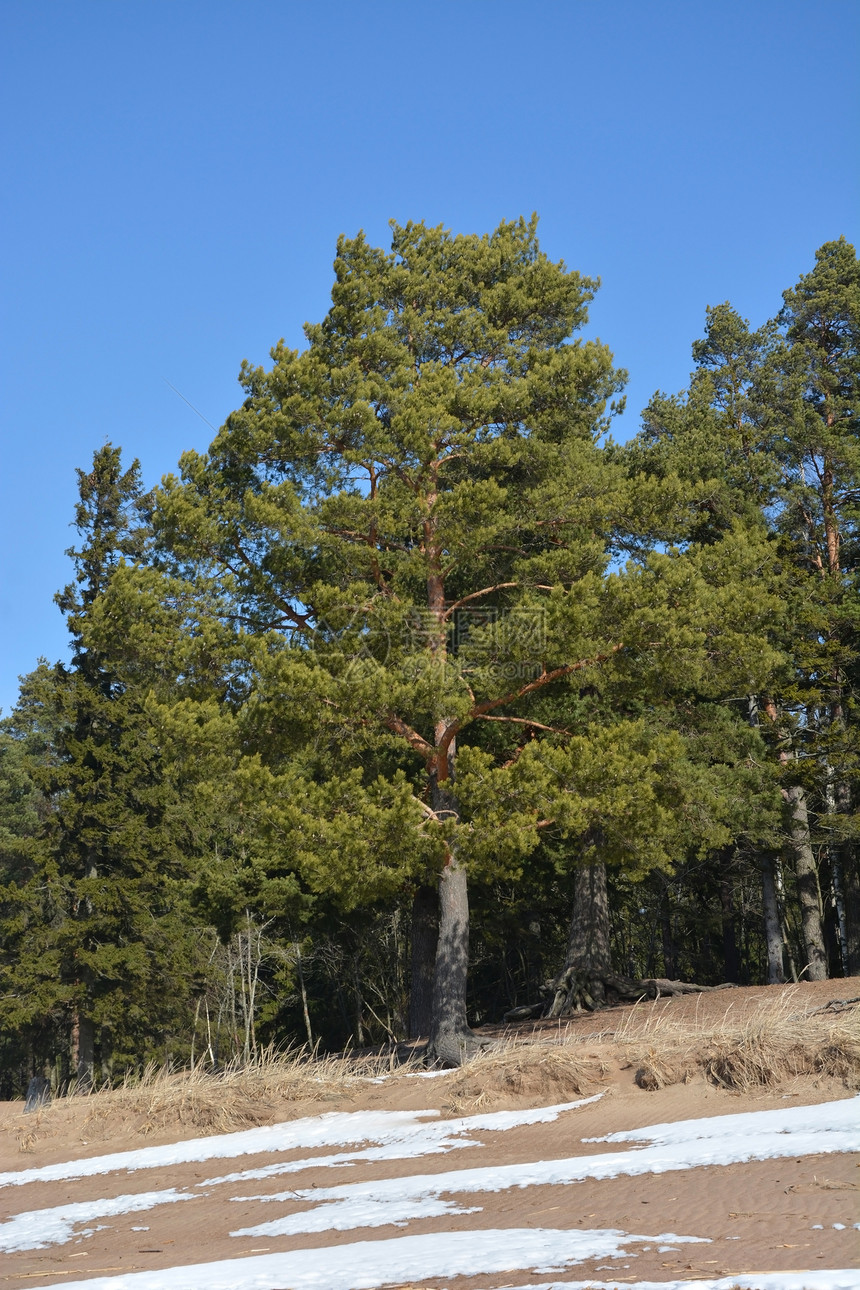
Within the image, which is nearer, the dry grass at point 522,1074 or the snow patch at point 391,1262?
the snow patch at point 391,1262

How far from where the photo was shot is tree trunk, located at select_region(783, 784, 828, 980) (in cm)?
2044

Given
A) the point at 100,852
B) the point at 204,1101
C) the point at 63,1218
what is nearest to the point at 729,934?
the point at 100,852

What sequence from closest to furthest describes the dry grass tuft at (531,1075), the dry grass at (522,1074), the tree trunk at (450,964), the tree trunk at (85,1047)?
the dry grass at (522,1074)
the dry grass tuft at (531,1075)
the tree trunk at (450,964)
the tree trunk at (85,1047)

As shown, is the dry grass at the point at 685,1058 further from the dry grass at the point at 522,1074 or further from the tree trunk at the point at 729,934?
the tree trunk at the point at 729,934

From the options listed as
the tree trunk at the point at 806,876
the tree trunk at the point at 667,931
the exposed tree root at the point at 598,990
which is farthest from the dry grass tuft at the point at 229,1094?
the tree trunk at the point at 667,931

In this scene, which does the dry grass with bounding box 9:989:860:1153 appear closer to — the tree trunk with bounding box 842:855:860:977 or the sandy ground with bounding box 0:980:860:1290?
the sandy ground with bounding box 0:980:860:1290

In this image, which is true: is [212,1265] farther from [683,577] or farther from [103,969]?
[103,969]

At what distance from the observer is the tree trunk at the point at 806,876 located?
805 inches

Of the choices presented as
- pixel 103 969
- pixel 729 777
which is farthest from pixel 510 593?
pixel 103 969

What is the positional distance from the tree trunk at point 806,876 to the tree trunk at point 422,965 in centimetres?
776

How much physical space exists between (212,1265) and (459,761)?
7628mm

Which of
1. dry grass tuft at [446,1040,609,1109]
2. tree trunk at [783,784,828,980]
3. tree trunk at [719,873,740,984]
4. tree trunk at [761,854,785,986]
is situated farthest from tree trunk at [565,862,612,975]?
tree trunk at [719,873,740,984]

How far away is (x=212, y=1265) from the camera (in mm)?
5348

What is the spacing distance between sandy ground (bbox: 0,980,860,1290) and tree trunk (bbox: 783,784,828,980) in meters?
9.92
